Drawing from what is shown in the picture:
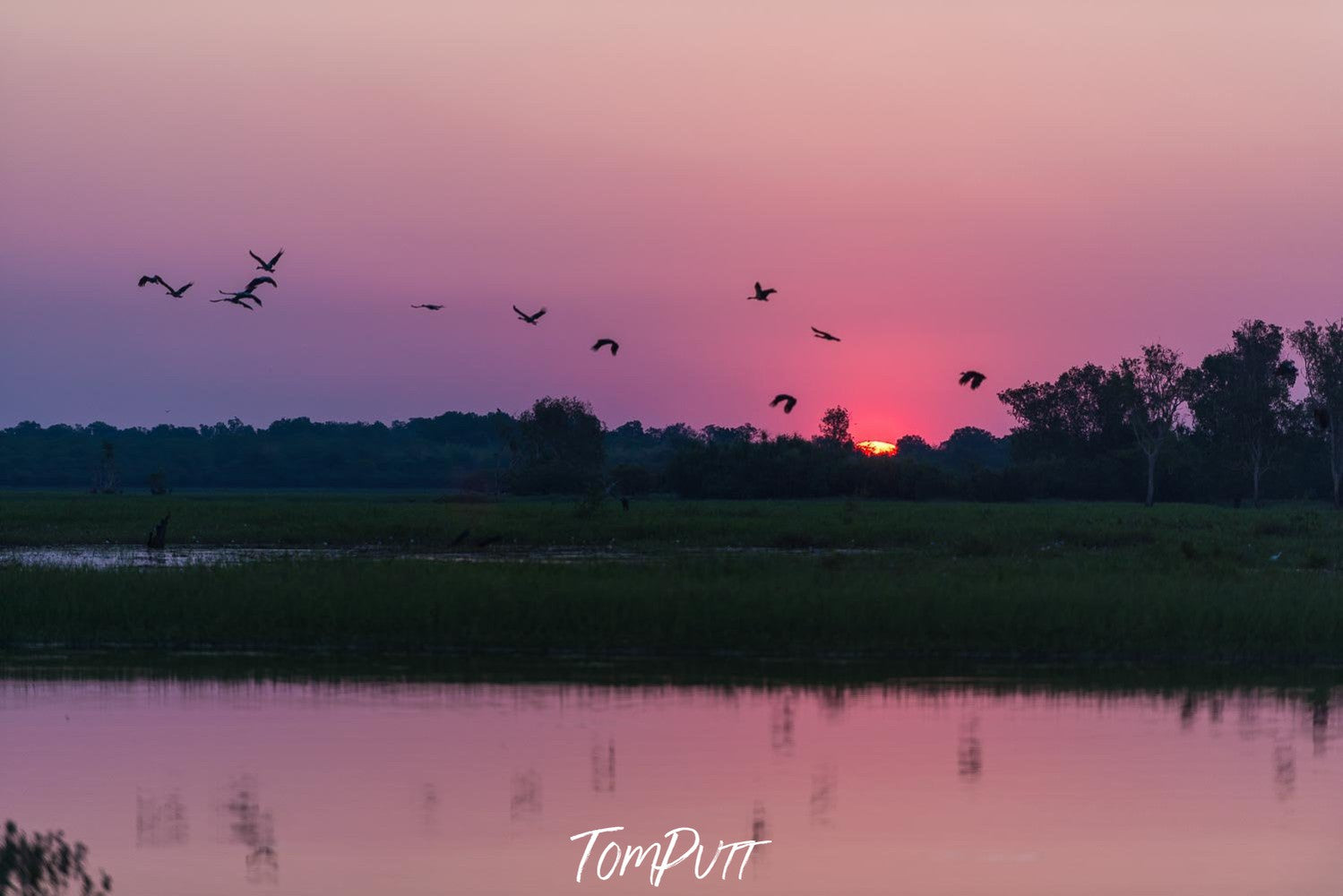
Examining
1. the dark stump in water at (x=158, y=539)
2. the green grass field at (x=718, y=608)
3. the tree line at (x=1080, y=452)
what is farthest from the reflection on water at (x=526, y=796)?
the tree line at (x=1080, y=452)

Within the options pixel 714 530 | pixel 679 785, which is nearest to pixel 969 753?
pixel 679 785

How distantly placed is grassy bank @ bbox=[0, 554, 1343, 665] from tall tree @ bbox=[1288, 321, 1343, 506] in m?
64.3

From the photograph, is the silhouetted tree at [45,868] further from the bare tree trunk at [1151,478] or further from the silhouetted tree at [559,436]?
the silhouetted tree at [559,436]

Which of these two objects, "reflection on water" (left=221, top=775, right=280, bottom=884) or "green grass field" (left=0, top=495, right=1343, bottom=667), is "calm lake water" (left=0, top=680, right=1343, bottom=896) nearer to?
"reflection on water" (left=221, top=775, right=280, bottom=884)

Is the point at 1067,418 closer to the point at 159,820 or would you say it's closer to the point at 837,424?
the point at 837,424

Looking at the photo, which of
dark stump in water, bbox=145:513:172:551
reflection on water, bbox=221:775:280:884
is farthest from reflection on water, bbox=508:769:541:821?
dark stump in water, bbox=145:513:172:551

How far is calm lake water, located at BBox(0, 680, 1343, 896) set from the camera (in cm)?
1378

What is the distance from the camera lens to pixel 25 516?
5650cm

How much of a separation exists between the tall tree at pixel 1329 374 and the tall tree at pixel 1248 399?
4.74ft

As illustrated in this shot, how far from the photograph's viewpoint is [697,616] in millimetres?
25438

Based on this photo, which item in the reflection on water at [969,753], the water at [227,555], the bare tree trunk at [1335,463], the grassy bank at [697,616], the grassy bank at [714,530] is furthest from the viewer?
the bare tree trunk at [1335,463]

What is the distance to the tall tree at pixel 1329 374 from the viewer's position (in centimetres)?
8788

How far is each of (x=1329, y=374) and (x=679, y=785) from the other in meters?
81.7

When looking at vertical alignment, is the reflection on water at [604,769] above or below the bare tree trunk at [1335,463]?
below
